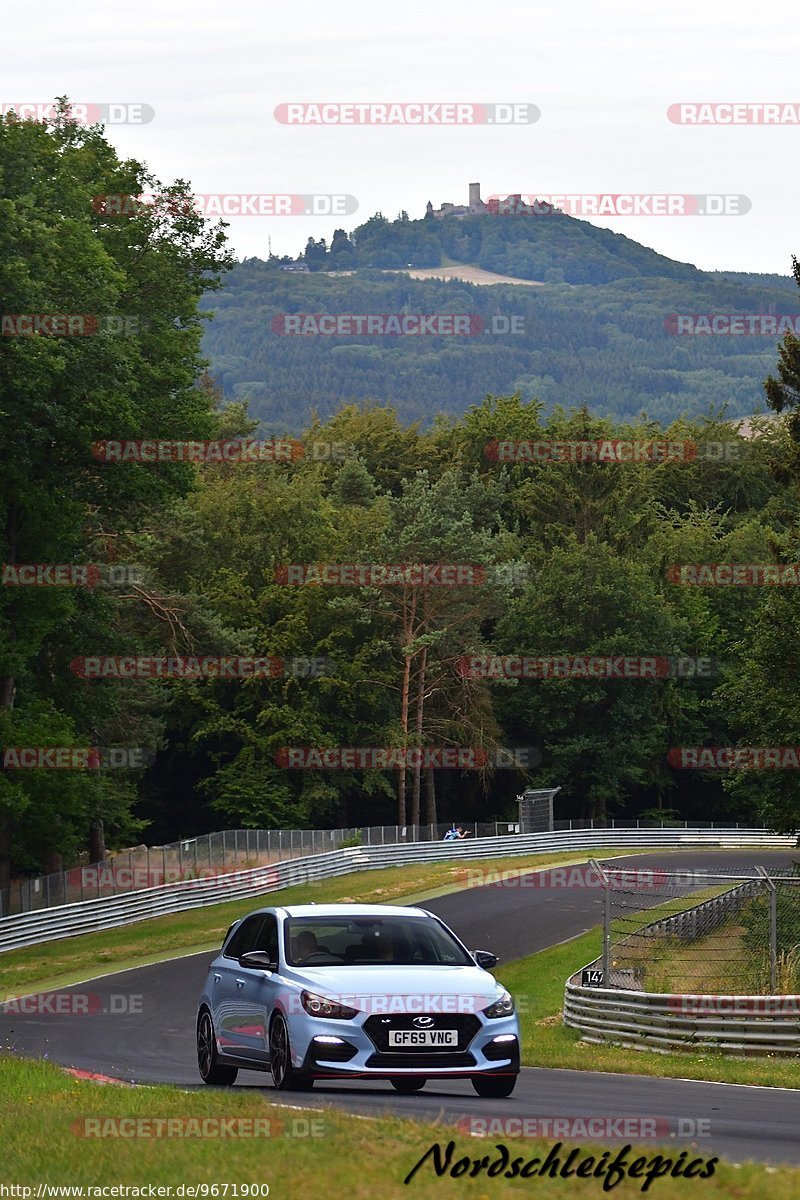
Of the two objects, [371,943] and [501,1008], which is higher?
[371,943]

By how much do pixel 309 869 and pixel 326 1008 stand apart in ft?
144

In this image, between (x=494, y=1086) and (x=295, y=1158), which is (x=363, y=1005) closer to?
(x=494, y=1086)

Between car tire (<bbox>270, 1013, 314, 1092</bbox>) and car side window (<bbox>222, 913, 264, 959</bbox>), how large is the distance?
1.36 metres

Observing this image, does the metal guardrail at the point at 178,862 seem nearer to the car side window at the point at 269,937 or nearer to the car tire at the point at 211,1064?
the car tire at the point at 211,1064

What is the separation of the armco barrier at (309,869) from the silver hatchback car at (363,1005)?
2827 cm

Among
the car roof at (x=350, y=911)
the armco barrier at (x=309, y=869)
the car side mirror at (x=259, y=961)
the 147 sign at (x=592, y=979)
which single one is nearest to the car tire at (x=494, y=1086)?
the car roof at (x=350, y=911)

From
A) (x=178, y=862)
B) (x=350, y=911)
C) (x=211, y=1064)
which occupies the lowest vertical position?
(x=178, y=862)

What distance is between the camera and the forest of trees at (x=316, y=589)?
41.6 metres

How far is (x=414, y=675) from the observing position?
83.4m

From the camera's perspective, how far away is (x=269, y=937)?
50.8ft

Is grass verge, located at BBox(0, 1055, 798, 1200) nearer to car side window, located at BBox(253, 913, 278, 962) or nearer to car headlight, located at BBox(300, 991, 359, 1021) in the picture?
car headlight, located at BBox(300, 991, 359, 1021)

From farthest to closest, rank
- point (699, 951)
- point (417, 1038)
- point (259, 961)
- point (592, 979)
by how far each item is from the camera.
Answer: point (592, 979), point (699, 951), point (259, 961), point (417, 1038)

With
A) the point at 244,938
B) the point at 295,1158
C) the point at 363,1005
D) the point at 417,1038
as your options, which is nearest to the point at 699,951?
the point at 244,938

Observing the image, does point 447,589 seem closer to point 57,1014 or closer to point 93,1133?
point 57,1014
